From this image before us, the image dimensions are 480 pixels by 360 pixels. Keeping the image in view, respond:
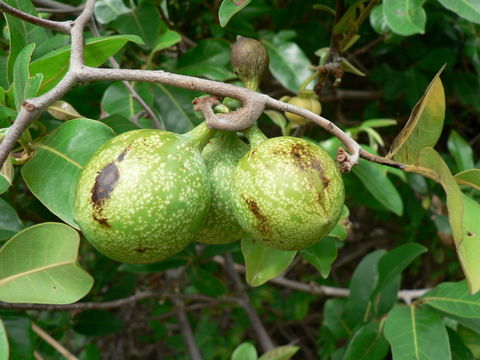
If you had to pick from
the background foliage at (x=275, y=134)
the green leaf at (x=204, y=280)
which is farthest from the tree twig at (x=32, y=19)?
the green leaf at (x=204, y=280)

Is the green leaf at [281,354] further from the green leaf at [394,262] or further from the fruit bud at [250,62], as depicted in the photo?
the fruit bud at [250,62]

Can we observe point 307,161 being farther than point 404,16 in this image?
No

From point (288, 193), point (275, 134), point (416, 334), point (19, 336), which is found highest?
point (288, 193)

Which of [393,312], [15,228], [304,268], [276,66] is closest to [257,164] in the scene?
[15,228]

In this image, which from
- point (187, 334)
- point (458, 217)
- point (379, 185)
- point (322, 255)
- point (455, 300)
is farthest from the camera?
point (187, 334)

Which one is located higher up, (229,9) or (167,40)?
(229,9)

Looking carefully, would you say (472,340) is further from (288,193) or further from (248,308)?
(288,193)

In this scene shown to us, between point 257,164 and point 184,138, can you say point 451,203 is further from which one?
point 184,138

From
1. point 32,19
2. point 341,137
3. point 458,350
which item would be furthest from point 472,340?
point 32,19
